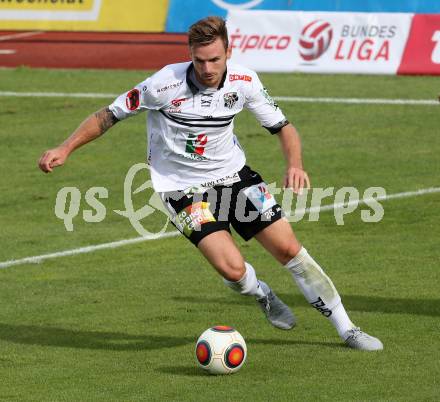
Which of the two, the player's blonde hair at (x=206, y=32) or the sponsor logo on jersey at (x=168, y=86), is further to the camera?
the sponsor logo on jersey at (x=168, y=86)

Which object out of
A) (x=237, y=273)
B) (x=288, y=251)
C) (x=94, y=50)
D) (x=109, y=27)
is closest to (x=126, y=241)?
(x=237, y=273)

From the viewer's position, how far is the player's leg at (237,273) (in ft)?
32.3

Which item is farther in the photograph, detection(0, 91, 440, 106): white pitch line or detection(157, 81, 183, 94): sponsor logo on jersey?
detection(0, 91, 440, 106): white pitch line

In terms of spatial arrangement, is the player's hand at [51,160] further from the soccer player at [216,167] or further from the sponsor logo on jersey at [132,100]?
the sponsor logo on jersey at [132,100]

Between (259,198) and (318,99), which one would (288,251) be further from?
(318,99)

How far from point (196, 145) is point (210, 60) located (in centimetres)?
83

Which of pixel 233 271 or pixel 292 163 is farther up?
pixel 292 163

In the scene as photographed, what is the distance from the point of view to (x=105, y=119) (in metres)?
10.1

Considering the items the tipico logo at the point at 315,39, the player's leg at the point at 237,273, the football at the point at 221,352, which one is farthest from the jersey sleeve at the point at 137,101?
the tipico logo at the point at 315,39

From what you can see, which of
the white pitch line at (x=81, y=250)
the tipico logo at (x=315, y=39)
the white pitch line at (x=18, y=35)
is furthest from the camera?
the white pitch line at (x=18, y=35)

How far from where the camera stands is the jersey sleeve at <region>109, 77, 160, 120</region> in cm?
998

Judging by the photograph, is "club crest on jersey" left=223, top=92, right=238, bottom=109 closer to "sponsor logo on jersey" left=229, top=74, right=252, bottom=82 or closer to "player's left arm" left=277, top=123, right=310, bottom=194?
"sponsor logo on jersey" left=229, top=74, right=252, bottom=82

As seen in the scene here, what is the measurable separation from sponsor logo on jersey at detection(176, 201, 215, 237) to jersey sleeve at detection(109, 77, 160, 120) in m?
0.86

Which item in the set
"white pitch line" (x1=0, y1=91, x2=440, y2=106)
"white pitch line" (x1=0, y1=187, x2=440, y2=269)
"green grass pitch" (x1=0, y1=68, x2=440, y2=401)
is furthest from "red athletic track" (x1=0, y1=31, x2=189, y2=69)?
"white pitch line" (x1=0, y1=187, x2=440, y2=269)
